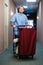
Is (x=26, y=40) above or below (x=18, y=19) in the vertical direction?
below

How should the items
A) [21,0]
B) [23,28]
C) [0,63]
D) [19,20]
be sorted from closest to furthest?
[0,63] → [23,28] → [19,20] → [21,0]

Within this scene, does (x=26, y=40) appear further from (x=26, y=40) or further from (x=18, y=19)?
(x=18, y=19)

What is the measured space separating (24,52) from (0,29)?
4.62 feet

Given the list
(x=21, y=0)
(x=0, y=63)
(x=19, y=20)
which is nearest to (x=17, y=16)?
(x=19, y=20)

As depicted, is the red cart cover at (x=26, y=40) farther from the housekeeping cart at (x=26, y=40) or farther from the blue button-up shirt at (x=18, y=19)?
the blue button-up shirt at (x=18, y=19)

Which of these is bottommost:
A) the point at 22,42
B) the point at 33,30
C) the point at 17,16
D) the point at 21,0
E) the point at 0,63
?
the point at 0,63

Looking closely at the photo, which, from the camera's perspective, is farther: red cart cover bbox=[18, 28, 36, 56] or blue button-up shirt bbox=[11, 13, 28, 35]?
blue button-up shirt bbox=[11, 13, 28, 35]

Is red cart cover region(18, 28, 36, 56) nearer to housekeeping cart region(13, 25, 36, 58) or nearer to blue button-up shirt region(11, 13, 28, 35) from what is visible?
housekeeping cart region(13, 25, 36, 58)

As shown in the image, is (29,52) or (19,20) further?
(19,20)

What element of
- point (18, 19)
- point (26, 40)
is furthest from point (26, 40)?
point (18, 19)

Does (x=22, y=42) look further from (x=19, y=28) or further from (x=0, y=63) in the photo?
(x=0, y=63)

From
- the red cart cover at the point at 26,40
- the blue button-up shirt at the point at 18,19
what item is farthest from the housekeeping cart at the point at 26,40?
the blue button-up shirt at the point at 18,19

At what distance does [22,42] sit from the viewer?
4.89m

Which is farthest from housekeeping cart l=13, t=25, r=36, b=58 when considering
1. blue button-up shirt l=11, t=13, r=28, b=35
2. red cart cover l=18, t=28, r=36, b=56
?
blue button-up shirt l=11, t=13, r=28, b=35
